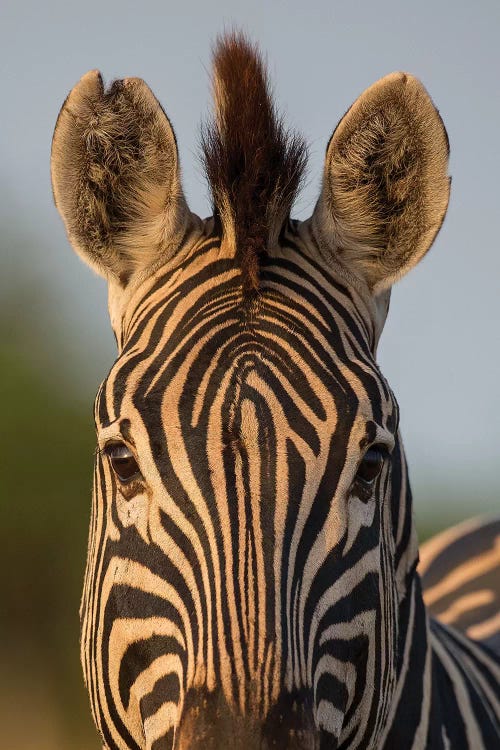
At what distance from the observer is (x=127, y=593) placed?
337cm

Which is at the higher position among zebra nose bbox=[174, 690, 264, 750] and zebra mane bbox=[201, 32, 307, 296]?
zebra mane bbox=[201, 32, 307, 296]

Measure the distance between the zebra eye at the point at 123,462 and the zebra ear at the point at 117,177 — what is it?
0.98 m

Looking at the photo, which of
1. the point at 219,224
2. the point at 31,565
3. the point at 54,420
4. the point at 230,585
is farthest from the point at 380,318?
the point at 54,420

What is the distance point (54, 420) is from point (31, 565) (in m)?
4.03

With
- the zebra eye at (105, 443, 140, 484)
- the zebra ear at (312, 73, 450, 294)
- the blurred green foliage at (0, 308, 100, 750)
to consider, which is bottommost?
the blurred green foliage at (0, 308, 100, 750)

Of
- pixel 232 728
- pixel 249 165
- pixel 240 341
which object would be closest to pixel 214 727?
pixel 232 728

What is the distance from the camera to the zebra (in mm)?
3111

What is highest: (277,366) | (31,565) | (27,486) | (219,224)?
(219,224)

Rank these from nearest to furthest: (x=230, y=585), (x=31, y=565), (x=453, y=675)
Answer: (x=230, y=585) < (x=453, y=675) < (x=31, y=565)

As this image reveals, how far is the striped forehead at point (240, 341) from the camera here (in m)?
3.45

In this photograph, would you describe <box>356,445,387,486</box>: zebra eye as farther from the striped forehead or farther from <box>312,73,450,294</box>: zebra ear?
<box>312,73,450,294</box>: zebra ear

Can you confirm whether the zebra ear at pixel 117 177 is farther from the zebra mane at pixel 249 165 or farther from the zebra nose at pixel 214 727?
the zebra nose at pixel 214 727

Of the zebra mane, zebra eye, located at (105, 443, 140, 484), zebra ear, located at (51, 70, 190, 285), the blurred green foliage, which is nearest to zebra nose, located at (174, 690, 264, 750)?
zebra eye, located at (105, 443, 140, 484)

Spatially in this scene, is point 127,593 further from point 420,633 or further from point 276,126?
point 276,126
